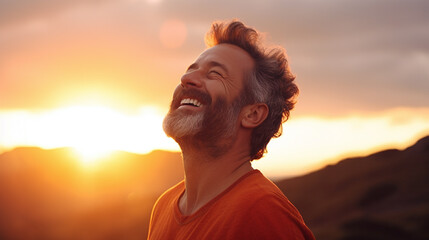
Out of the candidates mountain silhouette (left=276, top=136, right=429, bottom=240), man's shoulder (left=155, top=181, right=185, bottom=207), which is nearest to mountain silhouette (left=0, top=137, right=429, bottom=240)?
mountain silhouette (left=276, top=136, right=429, bottom=240)

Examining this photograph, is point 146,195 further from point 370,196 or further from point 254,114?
point 254,114

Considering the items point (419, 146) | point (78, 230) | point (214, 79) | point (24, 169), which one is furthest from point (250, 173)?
point (24, 169)

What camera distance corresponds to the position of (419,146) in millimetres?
34906

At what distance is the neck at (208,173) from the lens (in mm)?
3771

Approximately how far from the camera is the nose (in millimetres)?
4125

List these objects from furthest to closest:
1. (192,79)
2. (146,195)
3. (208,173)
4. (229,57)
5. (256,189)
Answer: (146,195)
(229,57)
(192,79)
(208,173)
(256,189)

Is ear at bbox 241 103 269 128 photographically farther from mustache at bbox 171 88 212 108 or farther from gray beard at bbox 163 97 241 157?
mustache at bbox 171 88 212 108

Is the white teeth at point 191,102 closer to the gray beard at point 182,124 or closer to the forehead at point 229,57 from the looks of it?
the gray beard at point 182,124

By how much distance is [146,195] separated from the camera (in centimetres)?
3847

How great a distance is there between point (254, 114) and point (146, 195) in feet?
117

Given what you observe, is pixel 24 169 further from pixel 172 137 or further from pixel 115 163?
pixel 172 137

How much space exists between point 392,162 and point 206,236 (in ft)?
105

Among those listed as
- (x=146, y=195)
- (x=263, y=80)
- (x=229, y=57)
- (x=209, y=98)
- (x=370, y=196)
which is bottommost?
(x=370, y=196)

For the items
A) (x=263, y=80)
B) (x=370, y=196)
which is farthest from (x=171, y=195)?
(x=370, y=196)
